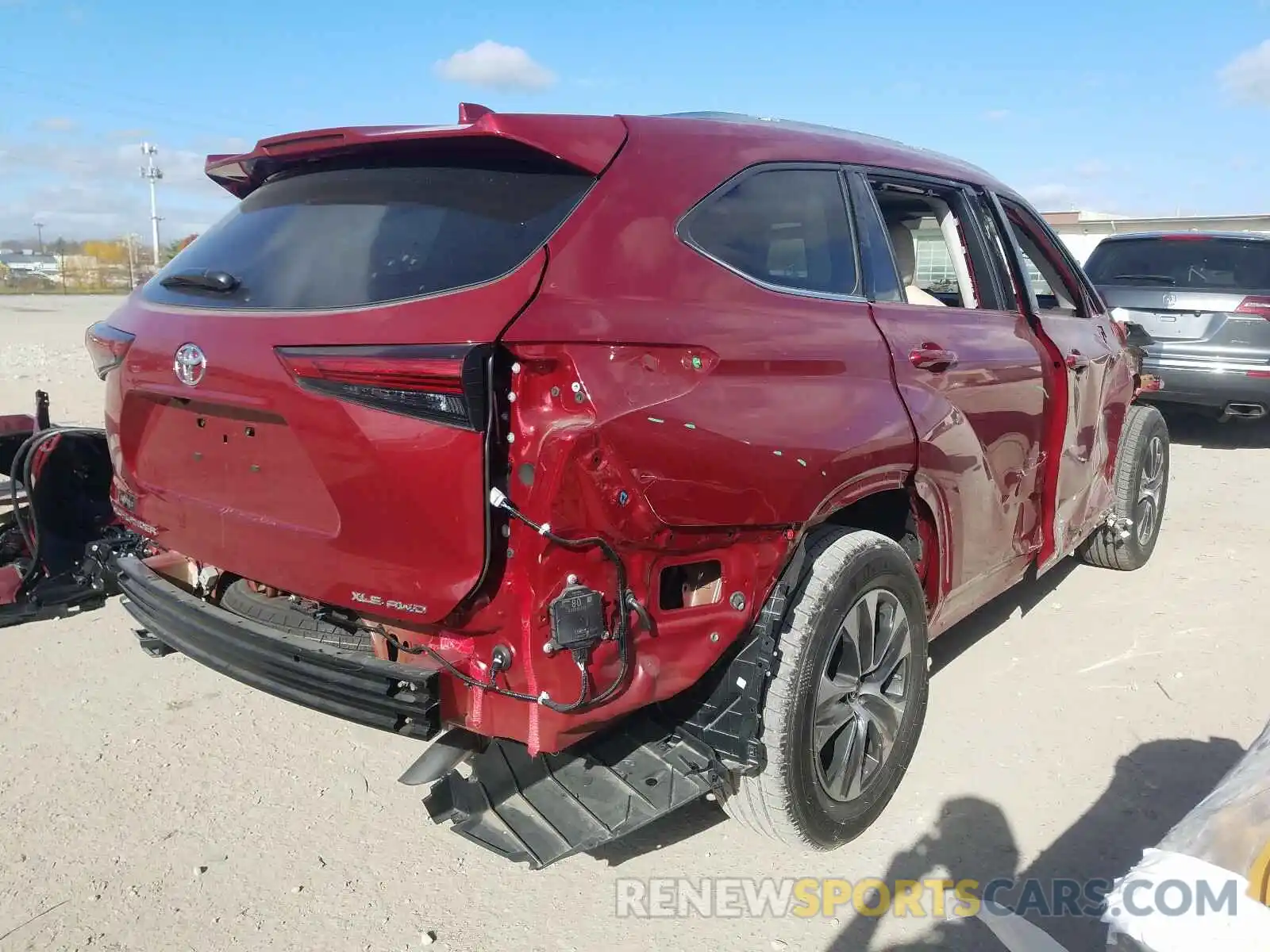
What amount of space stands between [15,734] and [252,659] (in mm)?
1571

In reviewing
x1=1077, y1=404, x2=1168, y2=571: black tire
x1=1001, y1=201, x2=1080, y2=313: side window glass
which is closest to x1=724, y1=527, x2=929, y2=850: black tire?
x1=1001, y1=201, x2=1080, y2=313: side window glass

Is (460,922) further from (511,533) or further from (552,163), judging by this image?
(552,163)

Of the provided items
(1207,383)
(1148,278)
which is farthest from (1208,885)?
(1148,278)

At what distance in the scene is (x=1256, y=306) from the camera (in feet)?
26.0

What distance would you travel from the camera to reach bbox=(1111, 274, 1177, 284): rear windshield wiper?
8.46 meters

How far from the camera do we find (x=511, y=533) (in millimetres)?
2113

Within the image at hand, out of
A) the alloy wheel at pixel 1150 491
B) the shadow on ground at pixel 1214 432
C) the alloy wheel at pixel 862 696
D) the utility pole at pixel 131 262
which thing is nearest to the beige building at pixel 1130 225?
the shadow on ground at pixel 1214 432

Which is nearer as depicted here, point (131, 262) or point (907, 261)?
point (907, 261)

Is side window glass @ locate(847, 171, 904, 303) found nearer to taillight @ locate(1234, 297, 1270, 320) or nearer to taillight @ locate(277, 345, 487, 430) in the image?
taillight @ locate(277, 345, 487, 430)

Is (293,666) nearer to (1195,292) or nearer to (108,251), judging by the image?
(1195,292)

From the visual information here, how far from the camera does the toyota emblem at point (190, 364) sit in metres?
2.44

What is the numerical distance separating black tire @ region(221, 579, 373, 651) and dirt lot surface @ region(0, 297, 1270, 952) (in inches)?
27.0

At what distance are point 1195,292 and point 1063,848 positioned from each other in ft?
22.2

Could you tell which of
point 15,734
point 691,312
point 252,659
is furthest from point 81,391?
point 691,312
